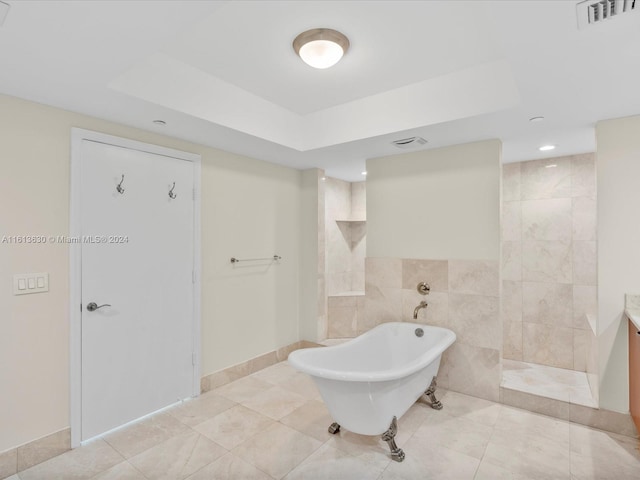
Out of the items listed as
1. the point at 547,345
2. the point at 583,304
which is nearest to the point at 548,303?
the point at 583,304

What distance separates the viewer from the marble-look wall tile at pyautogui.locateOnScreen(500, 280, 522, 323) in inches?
146

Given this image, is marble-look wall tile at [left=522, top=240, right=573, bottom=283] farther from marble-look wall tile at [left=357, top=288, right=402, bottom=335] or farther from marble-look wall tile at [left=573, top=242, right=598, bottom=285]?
marble-look wall tile at [left=357, top=288, right=402, bottom=335]

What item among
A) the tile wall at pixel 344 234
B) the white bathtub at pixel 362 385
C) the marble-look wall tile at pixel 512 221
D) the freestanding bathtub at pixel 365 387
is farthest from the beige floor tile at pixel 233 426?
the marble-look wall tile at pixel 512 221

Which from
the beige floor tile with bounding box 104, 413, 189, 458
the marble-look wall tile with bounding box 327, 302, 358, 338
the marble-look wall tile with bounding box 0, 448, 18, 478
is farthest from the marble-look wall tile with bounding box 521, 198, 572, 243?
the marble-look wall tile with bounding box 0, 448, 18, 478

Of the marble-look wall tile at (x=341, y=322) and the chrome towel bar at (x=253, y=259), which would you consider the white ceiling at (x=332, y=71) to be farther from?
the marble-look wall tile at (x=341, y=322)

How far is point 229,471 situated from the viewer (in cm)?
206

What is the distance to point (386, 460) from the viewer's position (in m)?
2.13

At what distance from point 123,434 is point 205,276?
132cm

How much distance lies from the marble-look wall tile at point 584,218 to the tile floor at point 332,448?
1.82m

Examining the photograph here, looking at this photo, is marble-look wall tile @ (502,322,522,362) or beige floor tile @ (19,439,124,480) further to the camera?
marble-look wall tile @ (502,322,522,362)

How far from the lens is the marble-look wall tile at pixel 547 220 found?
3.47 meters

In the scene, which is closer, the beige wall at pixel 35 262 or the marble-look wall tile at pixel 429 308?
the beige wall at pixel 35 262

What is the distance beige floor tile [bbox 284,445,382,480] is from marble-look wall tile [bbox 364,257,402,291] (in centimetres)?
170

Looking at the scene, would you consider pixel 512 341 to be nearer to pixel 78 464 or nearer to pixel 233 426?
pixel 233 426
